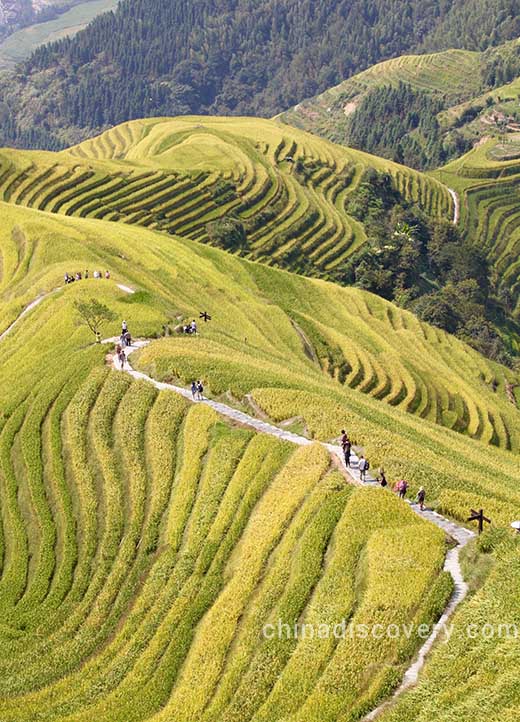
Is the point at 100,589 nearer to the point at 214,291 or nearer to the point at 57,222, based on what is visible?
the point at 214,291

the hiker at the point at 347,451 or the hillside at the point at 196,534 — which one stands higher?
the hiker at the point at 347,451

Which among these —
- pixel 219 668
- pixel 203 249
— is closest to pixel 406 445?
pixel 219 668

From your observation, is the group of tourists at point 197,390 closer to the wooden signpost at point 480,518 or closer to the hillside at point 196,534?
the hillside at point 196,534

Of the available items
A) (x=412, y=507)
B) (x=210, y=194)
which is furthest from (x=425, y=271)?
(x=412, y=507)

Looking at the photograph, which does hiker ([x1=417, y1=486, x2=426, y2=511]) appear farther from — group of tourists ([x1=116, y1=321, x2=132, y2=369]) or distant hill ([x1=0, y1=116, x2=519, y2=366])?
distant hill ([x1=0, y1=116, x2=519, y2=366])

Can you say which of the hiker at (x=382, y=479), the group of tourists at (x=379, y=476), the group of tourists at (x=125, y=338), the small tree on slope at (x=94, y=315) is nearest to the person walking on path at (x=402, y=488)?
the group of tourists at (x=379, y=476)

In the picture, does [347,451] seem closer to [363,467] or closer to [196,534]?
[363,467]
